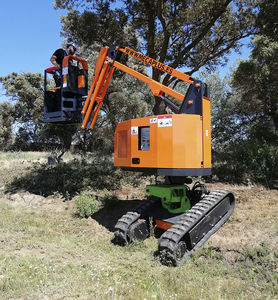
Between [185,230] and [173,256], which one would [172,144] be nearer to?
[185,230]

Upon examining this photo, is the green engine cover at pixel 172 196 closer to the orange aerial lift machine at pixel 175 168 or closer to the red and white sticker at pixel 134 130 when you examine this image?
the orange aerial lift machine at pixel 175 168

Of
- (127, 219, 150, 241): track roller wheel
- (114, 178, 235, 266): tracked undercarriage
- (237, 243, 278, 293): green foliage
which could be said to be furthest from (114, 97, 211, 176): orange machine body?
(237, 243, 278, 293): green foliage

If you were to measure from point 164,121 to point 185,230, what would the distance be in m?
2.15

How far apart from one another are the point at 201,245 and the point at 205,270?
1.02 metres

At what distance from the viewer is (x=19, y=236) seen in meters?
5.65

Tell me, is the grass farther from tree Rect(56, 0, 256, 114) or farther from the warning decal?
tree Rect(56, 0, 256, 114)

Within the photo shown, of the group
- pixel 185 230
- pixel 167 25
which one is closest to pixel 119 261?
pixel 185 230

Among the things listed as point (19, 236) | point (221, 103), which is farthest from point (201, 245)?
point (221, 103)

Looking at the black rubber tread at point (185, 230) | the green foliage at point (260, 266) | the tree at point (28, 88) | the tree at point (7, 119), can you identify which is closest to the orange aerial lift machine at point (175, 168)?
the black rubber tread at point (185, 230)

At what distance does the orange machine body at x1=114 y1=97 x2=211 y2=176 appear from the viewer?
5266mm

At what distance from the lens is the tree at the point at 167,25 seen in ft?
34.7

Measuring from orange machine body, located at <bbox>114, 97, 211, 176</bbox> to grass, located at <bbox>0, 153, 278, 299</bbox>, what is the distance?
1.60 meters

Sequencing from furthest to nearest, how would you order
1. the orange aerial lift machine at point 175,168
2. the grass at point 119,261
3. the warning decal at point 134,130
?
the warning decal at point 134,130 → the orange aerial lift machine at point 175,168 → the grass at point 119,261

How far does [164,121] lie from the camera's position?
211 inches
